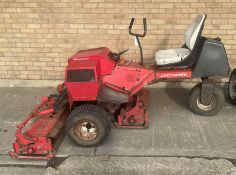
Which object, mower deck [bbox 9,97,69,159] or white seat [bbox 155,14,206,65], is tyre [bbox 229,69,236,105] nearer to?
white seat [bbox 155,14,206,65]

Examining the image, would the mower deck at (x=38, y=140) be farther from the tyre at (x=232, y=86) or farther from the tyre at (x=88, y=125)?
the tyre at (x=232, y=86)

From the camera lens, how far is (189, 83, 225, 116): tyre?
5320 millimetres

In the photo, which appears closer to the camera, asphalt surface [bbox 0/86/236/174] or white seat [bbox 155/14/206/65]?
asphalt surface [bbox 0/86/236/174]

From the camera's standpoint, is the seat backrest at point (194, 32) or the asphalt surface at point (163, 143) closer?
the asphalt surface at point (163, 143)

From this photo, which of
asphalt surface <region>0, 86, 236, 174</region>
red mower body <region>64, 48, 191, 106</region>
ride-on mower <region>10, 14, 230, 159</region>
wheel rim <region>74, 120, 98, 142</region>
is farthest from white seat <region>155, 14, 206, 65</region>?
wheel rim <region>74, 120, 98, 142</region>

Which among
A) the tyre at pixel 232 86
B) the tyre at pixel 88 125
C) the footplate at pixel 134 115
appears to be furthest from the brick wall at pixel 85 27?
the tyre at pixel 88 125

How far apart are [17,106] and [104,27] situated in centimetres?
237

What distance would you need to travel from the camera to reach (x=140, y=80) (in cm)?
499

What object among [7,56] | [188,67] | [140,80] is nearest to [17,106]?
[7,56]

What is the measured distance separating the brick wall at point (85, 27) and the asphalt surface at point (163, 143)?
51.4 inches

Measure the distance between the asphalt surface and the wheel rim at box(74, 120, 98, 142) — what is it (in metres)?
0.18

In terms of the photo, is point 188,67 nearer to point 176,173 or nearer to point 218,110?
point 218,110

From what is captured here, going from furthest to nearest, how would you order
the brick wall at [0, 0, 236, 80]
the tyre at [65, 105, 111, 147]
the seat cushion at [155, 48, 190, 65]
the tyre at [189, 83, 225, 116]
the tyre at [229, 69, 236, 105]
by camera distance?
the brick wall at [0, 0, 236, 80], the tyre at [229, 69, 236, 105], the tyre at [189, 83, 225, 116], the seat cushion at [155, 48, 190, 65], the tyre at [65, 105, 111, 147]

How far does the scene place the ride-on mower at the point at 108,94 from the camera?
181 inches
